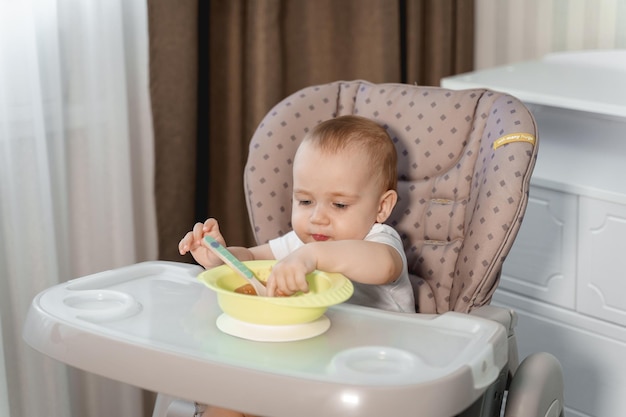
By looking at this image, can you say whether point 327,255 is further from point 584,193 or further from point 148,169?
point 148,169

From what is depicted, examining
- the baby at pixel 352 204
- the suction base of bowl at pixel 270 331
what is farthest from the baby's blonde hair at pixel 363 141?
the suction base of bowl at pixel 270 331

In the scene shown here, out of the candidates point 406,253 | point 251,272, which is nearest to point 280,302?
point 251,272

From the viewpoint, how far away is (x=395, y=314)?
1.30 meters

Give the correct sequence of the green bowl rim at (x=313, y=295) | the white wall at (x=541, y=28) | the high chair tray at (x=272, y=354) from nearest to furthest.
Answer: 1. the high chair tray at (x=272, y=354)
2. the green bowl rim at (x=313, y=295)
3. the white wall at (x=541, y=28)

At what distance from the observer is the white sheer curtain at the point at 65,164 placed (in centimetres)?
188

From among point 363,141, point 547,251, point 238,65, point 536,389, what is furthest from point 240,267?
point 238,65

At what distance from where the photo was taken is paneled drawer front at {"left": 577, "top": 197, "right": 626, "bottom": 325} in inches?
75.2

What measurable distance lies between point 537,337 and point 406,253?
59 centimetres

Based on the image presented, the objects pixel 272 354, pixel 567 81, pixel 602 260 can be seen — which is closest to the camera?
pixel 272 354

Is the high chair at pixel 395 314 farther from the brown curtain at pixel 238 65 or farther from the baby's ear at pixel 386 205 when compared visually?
the brown curtain at pixel 238 65

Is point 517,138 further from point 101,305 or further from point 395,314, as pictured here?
point 101,305

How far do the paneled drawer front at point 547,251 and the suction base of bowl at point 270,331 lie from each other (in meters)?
0.91

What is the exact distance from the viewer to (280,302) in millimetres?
1184

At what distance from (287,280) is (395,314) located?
0.55 feet
